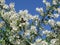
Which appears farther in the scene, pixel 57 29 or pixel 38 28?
pixel 38 28

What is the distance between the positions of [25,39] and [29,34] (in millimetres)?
225

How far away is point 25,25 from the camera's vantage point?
238 inches

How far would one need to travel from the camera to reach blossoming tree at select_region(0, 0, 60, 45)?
19.9ft

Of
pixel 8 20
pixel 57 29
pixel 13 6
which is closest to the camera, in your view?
pixel 57 29

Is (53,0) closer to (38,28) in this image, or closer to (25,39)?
(38,28)

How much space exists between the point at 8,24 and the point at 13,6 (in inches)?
23.1

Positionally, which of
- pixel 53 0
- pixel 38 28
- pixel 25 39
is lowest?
pixel 25 39

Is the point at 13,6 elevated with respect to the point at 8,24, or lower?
elevated

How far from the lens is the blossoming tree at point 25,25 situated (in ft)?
19.9

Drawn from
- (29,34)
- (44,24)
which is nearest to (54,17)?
(44,24)

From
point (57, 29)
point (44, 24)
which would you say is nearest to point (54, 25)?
point (57, 29)

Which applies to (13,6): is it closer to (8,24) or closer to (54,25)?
(8,24)

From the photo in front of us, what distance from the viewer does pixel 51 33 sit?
6270mm

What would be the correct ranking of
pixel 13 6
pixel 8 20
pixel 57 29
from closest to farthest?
pixel 57 29, pixel 8 20, pixel 13 6
